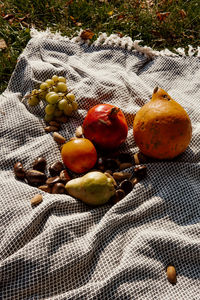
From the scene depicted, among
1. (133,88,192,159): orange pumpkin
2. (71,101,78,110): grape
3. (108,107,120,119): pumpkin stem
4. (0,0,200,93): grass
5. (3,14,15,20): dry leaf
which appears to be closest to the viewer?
(133,88,192,159): orange pumpkin

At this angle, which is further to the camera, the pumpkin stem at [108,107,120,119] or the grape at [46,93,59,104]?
the grape at [46,93,59,104]

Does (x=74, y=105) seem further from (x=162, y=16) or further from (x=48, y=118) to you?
(x=162, y=16)

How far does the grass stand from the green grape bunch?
896 millimetres

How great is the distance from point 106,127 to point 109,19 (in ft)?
5.90

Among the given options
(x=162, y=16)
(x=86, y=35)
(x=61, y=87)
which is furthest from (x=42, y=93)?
(x=162, y=16)

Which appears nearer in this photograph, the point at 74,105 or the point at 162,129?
the point at 162,129

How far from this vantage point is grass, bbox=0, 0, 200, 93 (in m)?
3.13

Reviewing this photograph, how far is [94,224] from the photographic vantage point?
187cm

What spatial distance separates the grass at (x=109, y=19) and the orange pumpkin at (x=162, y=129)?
4.41 feet

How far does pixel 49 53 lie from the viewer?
277 centimetres

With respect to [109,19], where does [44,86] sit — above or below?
below

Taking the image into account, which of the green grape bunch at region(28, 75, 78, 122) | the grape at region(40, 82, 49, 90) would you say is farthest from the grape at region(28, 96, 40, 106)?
the grape at region(40, 82, 49, 90)

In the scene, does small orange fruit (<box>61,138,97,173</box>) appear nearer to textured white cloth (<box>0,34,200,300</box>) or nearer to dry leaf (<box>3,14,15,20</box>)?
textured white cloth (<box>0,34,200,300</box>)

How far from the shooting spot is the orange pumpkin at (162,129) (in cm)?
193
